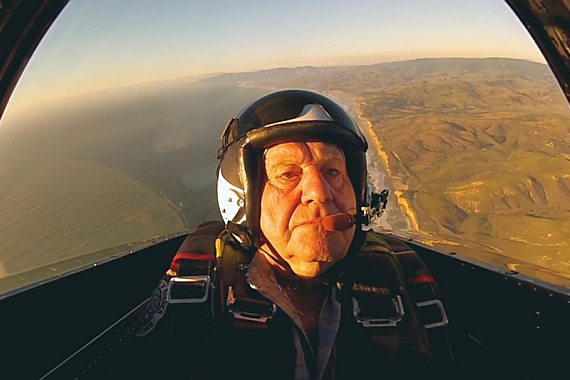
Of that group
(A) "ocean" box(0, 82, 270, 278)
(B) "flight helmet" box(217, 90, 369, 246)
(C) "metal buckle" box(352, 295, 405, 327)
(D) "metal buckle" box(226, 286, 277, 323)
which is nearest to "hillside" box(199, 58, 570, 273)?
(B) "flight helmet" box(217, 90, 369, 246)

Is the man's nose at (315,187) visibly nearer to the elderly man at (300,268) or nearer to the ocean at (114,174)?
the elderly man at (300,268)

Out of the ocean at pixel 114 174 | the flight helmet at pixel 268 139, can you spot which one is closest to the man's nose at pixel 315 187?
the flight helmet at pixel 268 139

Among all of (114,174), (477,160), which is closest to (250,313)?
(114,174)

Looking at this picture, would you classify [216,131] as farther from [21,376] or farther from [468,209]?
[468,209]

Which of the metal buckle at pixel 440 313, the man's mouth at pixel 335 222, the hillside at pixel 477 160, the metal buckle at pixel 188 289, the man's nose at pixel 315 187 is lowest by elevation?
the hillside at pixel 477 160

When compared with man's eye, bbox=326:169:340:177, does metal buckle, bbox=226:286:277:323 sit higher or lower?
lower

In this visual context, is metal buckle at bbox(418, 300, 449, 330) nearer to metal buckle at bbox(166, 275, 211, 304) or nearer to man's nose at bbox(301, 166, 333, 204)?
man's nose at bbox(301, 166, 333, 204)

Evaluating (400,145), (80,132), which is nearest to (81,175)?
(80,132)

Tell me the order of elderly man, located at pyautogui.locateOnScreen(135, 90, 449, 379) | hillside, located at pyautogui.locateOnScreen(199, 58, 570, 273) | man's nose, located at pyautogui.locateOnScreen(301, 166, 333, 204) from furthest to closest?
hillside, located at pyautogui.locateOnScreen(199, 58, 570, 273)
man's nose, located at pyautogui.locateOnScreen(301, 166, 333, 204)
elderly man, located at pyautogui.locateOnScreen(135, 90, 449, 379)
